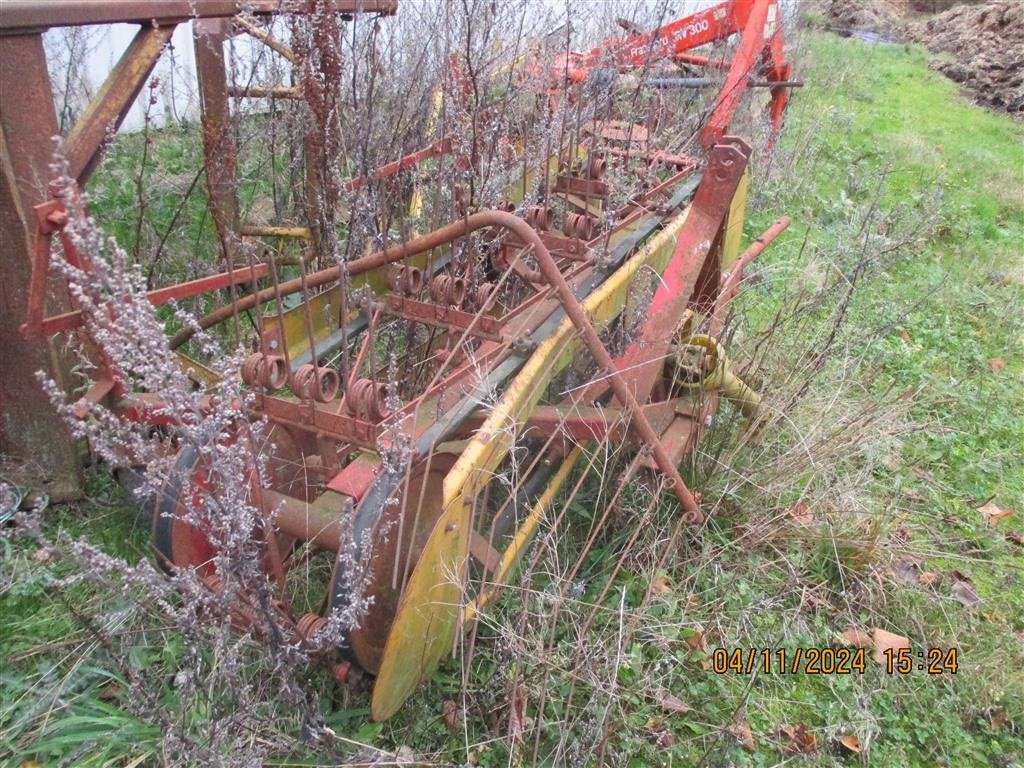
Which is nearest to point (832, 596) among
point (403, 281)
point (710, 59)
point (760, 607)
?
point (760, 607)

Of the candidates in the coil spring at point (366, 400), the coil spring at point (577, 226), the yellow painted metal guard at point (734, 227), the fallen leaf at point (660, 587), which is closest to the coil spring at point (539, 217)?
the coil spring at point (577, 226)

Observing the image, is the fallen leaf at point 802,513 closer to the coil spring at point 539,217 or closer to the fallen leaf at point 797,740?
the fallen leaf at point 797,740

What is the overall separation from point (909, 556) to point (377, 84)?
335 cm

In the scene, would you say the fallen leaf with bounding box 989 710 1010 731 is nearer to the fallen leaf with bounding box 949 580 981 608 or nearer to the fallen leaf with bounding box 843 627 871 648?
the fallen leaf with bounding box 843 627 871 648

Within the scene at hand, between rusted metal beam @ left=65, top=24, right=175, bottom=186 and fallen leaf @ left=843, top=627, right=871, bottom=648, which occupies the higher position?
rusted metal beam @ left=65, top=24, right=175, bottom=186

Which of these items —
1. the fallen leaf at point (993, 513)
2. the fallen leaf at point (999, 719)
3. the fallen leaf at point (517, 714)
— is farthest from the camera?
the fallen leaf at point (993, 513)

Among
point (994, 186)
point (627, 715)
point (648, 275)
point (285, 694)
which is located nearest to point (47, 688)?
point (285, 694)

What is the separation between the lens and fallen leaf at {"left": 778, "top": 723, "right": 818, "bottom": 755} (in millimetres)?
2289

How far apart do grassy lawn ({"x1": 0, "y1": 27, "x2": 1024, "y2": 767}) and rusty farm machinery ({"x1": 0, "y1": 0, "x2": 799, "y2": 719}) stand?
202 millimetres

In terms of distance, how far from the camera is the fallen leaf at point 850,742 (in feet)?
7.57

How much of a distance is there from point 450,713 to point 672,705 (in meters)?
0.66

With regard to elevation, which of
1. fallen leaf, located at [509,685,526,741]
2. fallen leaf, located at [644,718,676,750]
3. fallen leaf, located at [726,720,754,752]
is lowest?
fallen leaf, located at [726,720,754,752]

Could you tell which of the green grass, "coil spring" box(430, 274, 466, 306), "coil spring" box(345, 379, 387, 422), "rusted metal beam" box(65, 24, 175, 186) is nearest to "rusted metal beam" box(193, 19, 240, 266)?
"rusted metal beam" box(65, 24, 175, 186)
